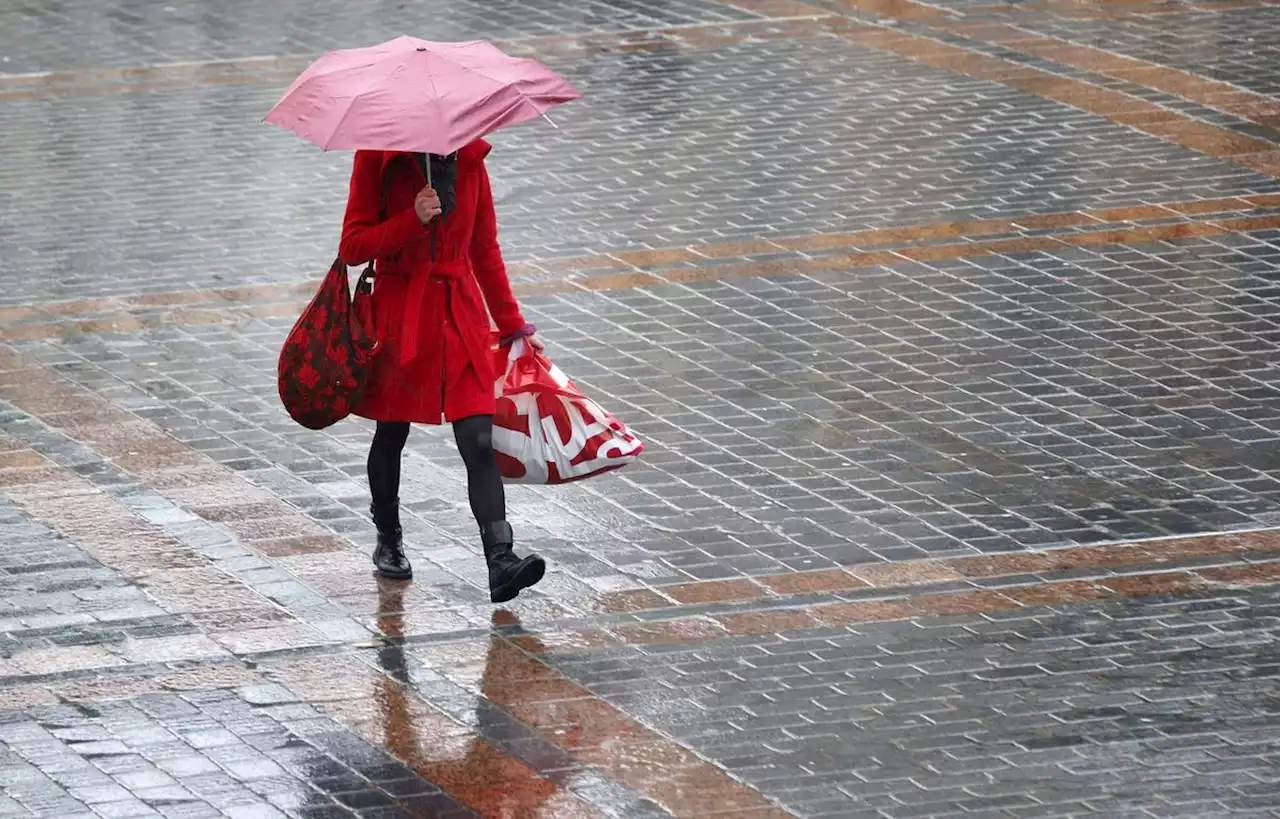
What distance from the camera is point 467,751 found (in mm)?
6141

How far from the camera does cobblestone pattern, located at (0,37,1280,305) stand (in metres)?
11.6

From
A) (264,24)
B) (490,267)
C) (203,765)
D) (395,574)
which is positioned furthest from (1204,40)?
(203,765)

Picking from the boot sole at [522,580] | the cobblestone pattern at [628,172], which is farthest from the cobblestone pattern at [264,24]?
the boot sole at [522,580]

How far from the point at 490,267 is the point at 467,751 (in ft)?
5.75

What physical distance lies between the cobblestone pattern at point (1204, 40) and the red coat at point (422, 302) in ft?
29.4

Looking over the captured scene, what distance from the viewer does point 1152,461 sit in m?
8.43

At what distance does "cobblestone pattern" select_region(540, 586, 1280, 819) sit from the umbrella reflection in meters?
0.40

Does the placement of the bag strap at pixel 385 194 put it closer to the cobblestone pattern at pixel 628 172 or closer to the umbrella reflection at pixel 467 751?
the umbrella reflection at pixel 467 751

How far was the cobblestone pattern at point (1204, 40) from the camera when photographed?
15258 mm

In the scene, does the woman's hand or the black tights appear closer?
the woman's hand

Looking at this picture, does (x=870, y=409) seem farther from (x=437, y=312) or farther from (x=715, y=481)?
(x=437, y=312)

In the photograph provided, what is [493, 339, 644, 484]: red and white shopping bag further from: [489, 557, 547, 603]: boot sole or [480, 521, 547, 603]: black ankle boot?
[489, 557, 547, 603]: boot sole

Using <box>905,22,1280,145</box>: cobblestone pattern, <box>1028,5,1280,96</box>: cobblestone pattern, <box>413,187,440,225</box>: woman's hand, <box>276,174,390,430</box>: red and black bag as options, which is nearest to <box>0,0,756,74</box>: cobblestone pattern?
<box>905,22,1280,145</box>: cobblestone pattern

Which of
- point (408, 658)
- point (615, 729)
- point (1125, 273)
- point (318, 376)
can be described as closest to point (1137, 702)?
point (615, 729)
